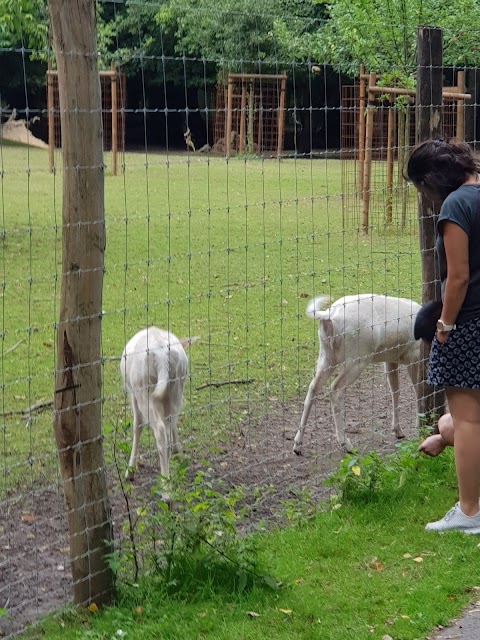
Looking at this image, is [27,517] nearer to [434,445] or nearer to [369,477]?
[369,477]

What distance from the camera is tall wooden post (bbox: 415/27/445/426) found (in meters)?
6.18

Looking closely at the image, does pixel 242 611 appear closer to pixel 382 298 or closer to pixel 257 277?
pixel 382 298

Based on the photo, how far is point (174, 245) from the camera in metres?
14.4

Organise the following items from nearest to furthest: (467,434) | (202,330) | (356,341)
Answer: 1. (467,434)
2. (356,341)
3. (202,330)

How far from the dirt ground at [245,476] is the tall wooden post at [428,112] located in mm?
1381

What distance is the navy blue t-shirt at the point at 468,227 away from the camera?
4676mm

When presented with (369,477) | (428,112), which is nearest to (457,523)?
(369,477)

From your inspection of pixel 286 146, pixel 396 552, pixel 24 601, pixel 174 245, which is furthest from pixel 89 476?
pixel 286 146

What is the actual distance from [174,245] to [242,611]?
10458 millimetres

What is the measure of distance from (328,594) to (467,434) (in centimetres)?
110

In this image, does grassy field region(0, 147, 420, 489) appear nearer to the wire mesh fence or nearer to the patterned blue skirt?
the wire mesh fence

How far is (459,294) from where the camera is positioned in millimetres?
4762

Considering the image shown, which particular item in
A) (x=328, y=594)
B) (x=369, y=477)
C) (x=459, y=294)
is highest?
(x=459, y=294)

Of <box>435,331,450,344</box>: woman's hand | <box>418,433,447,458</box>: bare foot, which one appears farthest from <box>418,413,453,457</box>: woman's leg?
<box>435,331,450,344</box>: woman's hand
